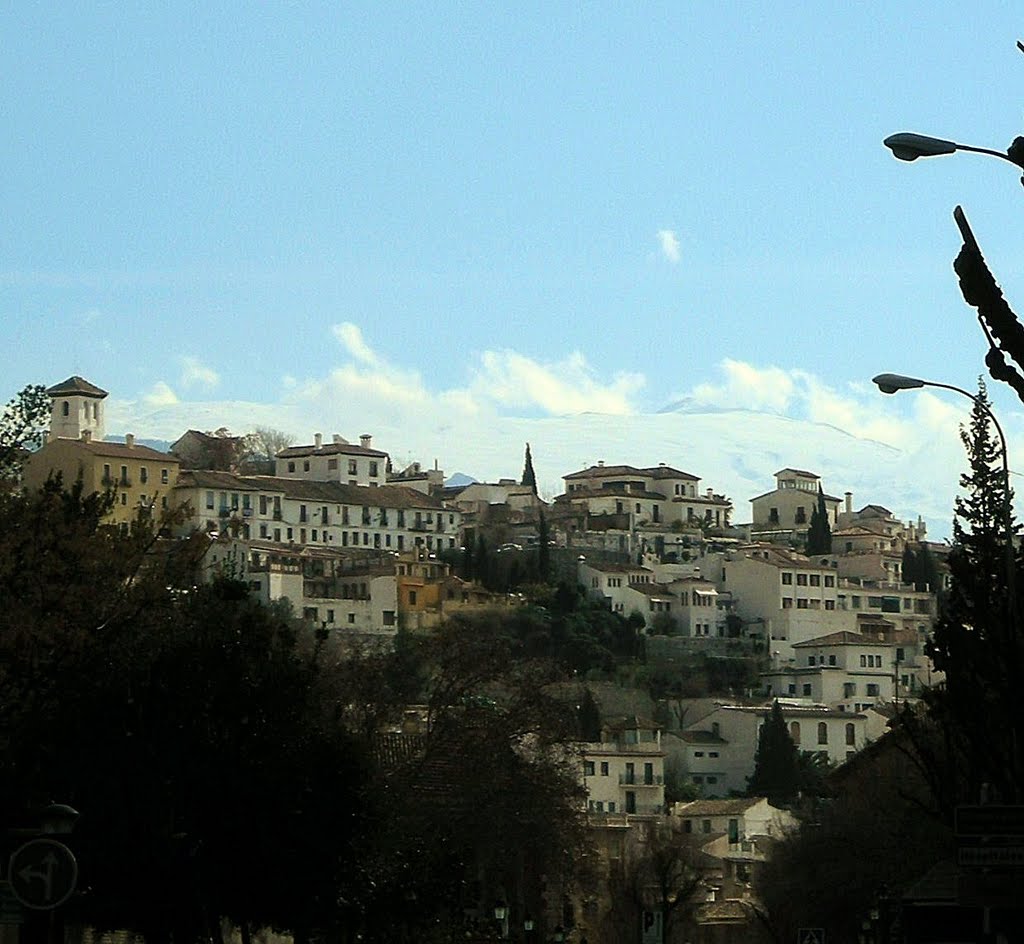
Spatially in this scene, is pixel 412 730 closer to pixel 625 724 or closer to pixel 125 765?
pixel 125 765

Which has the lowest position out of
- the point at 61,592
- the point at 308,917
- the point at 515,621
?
the point at 308,917

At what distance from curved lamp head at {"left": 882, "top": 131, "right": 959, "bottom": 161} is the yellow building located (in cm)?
16361

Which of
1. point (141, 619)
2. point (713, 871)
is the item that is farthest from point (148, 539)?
point (713, 871)

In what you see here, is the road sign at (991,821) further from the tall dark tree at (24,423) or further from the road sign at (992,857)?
the tall dark tree at (24,423)

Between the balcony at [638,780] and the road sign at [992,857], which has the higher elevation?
the balcony at [638,780]

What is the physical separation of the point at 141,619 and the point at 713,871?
9364cm

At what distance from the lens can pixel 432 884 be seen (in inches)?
2023

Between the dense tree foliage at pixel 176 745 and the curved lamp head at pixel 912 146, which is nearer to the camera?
the curved lamp head at pixel 912 146

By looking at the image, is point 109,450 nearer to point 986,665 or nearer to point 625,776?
point 625,776

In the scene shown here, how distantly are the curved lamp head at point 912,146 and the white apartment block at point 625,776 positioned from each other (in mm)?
131529

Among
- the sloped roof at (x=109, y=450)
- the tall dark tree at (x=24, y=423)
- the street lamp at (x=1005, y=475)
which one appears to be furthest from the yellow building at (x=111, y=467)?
the street lamp at (x=1005, y=475)

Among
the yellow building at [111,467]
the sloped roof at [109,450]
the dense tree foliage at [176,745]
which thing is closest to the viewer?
the dense tree foliage at [176,745]

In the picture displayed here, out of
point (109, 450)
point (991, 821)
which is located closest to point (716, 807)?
point (109, 450)

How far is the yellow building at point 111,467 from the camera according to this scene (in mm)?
186225
